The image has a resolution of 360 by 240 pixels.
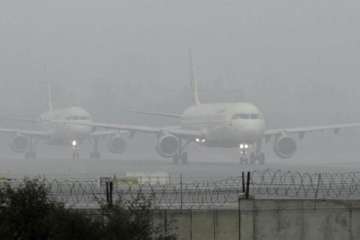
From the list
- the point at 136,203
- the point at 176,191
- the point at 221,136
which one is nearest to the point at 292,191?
the point at 176,191

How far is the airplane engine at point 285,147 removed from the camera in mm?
92438

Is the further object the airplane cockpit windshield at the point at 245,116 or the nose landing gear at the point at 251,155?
the nose landing gear at the point at 251,155

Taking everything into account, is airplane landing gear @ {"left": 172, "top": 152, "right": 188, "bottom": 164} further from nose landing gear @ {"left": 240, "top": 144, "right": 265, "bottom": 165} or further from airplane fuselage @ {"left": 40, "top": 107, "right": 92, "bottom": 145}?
airplane fuselage @ {"left": 40, "top": 107, "right": 92, "bottom": 145}

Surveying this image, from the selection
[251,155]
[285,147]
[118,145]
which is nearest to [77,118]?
[118,145]

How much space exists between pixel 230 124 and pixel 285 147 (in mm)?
7920

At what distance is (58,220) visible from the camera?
2353 centimetres

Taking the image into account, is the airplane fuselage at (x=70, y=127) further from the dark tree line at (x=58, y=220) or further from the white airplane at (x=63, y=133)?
the dark tree line at (x=58, y=220)

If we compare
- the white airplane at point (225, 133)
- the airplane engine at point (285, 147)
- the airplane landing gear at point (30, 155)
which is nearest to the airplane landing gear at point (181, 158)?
the white airplane at point (225, 133)

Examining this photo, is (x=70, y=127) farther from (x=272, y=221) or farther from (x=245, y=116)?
(x=272, y=221)

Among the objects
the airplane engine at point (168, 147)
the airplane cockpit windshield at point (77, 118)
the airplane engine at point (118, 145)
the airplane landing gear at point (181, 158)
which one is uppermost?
the airplane cockpit windshield at point (77, 118)

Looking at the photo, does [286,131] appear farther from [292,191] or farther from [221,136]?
[292,191]

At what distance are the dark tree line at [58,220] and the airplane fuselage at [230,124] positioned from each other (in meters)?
62.6

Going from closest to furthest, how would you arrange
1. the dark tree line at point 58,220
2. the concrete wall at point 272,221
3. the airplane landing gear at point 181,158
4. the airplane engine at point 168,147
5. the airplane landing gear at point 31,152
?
1. the dark tree line at point 58,220
2. the concrete wall at point 272,221
3. the airplane engine at point 168,147
4. the airplane landing gear at point 181,158
5. the airplane landing gear at point 31,152

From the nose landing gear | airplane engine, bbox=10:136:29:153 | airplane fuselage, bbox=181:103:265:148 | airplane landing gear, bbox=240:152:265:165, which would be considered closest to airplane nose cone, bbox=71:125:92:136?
airplane engine, bbox=10:136:29:153
